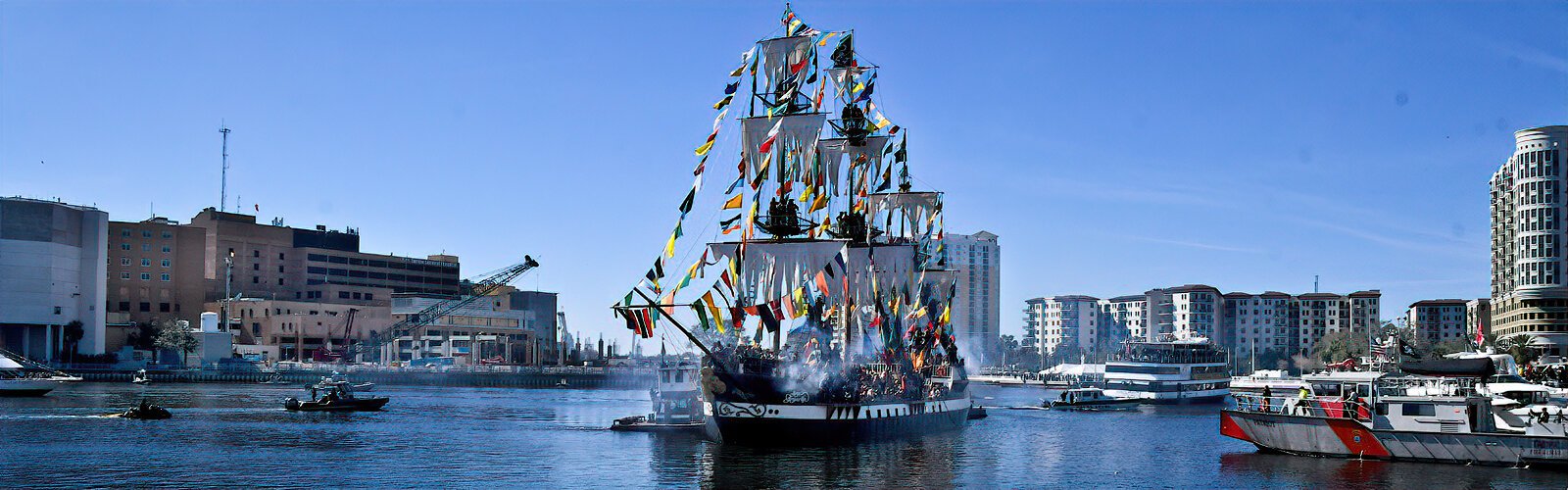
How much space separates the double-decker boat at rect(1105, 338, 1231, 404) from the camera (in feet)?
505

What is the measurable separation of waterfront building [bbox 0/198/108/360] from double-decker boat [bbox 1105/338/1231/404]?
136m

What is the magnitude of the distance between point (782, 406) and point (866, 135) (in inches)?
Result: 1401

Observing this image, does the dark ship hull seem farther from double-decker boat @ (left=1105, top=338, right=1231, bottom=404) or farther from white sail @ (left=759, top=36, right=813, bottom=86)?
double-decker boat @ (left=1105, top=338, right=1231, bottom=404)

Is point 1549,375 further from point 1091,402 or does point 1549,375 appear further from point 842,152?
point 1091,402

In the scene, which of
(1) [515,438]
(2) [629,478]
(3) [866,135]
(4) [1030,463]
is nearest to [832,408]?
(4) [1030,463]

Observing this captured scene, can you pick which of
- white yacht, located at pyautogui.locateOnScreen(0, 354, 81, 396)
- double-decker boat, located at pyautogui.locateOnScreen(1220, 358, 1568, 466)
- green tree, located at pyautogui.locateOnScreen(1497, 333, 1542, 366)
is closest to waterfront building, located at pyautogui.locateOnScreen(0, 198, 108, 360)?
white yacht, located at pyautogui.locateOnScreen(0, 354, 81, 396)

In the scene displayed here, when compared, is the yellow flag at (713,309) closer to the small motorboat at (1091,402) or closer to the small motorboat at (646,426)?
the small motorboat at (646,426)

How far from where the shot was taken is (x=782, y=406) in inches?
2891

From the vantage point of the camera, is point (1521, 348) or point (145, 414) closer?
point (145, 414)

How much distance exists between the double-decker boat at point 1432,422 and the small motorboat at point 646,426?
110 feet

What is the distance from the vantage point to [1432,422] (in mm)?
63562

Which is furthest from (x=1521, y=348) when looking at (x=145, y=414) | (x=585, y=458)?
(x=145, y=414)

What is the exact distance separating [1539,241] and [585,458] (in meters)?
125

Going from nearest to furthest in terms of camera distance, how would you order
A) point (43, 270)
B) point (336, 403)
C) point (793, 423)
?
point (793, 423) → point (336, 403) → point (43, 270)
